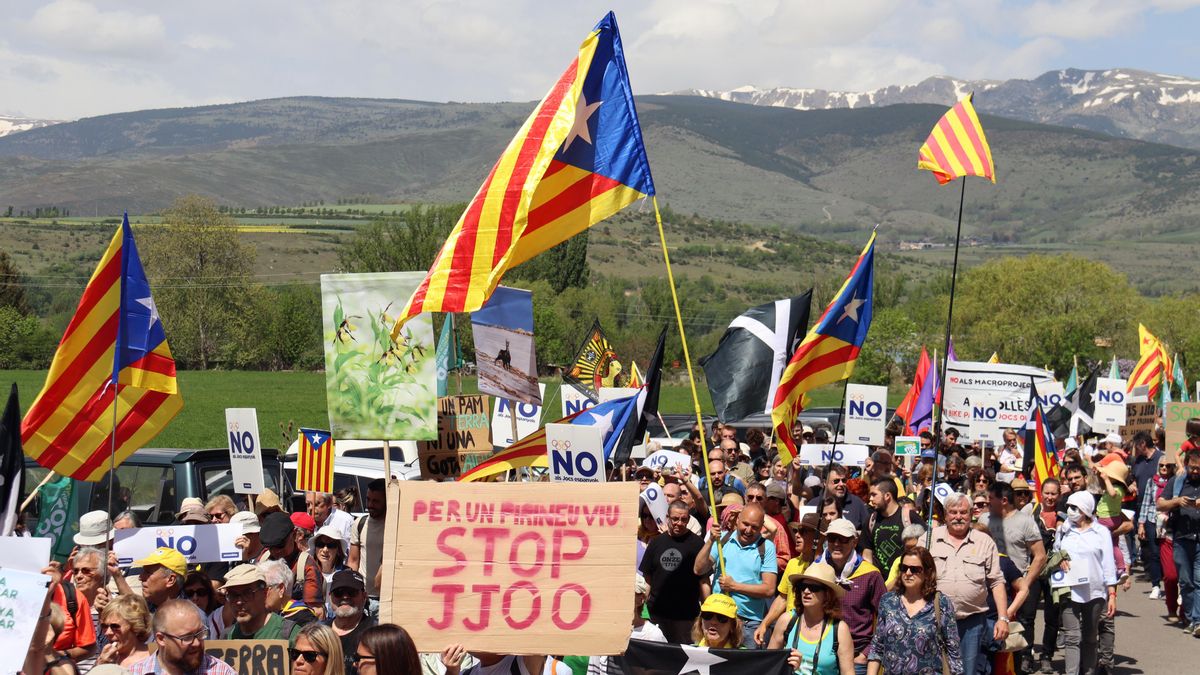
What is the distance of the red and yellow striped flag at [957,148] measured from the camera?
1195cm

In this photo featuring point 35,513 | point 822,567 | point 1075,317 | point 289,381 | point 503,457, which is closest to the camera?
point 822,567

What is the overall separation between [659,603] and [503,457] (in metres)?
1.93

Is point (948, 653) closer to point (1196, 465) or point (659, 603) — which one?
point (659, 603)

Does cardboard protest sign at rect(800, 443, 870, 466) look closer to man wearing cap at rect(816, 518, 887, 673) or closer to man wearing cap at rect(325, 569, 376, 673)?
man wearing cap at rect(816, 518, 887, 673)

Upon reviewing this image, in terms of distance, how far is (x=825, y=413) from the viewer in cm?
3478

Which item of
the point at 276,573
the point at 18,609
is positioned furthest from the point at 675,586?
the point at 18,609

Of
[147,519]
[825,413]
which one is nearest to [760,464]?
[147,519]

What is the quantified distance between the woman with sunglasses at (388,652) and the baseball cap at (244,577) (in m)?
1.95

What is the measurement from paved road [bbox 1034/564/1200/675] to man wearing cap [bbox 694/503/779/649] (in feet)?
14.1

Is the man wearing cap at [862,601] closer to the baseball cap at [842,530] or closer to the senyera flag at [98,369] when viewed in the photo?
the baseball cap at [842,530]

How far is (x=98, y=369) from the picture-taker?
37.2 ft

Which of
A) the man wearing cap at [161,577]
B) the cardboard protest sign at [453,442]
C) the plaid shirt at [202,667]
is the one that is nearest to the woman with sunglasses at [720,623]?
the plaid shirt at [202,667]

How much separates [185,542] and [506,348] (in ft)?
12.2

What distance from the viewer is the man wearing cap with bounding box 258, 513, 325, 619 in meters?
9.85
